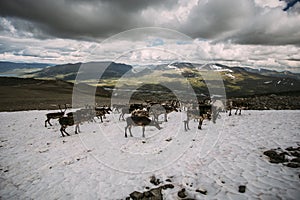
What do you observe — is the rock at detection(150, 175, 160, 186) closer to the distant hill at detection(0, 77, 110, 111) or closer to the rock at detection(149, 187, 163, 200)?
the rock at detection(149, 187, 163, 200)

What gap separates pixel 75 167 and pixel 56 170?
1080 mm

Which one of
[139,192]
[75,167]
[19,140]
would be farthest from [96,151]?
[19,140]

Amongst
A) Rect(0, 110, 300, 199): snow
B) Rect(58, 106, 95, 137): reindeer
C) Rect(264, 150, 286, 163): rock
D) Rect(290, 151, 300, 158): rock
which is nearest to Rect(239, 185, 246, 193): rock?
Rect(0, 110, 300, 199): snow

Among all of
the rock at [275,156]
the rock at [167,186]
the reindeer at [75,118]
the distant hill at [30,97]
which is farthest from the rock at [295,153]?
the distant hill at [30,97]

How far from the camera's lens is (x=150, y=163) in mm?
11180

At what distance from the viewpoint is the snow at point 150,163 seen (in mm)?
8508

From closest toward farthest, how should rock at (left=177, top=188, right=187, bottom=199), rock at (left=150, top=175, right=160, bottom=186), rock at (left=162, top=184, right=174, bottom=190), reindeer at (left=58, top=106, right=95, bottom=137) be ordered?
1. rock at (left=177, top=188, right=187, bottom=199)
2. rock at (left=162, top=184, right=174, bottom=190)
3. rock at (left=150, top=175, right=160, bottom=186)
4. reindeer at (left=58, top=106, right=95, bottom=137)

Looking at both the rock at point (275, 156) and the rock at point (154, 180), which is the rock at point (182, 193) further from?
the rock at point (275, 156)

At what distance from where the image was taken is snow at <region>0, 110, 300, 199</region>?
8.51 metres

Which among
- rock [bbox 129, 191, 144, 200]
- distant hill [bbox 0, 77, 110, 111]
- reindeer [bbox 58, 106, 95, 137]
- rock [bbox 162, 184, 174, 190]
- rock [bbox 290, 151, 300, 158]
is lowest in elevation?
distant hill [bbox 0, 77, 110, 111]

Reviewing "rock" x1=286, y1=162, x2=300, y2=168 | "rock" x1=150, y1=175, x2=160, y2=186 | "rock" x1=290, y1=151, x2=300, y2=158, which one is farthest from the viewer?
"rock" x1=290, y1=151, x2=300, y2=158

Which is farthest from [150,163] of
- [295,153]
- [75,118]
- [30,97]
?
[30,97]

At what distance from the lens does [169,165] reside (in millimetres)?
10789

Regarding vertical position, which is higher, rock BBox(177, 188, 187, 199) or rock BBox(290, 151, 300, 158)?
rock BBox(290, 151, 300, 158)
